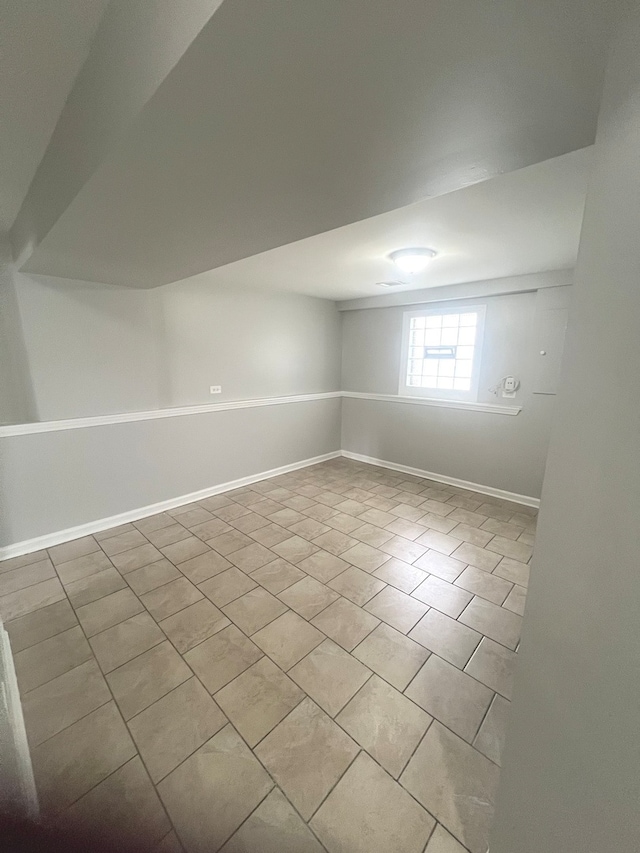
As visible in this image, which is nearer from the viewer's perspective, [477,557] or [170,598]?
→ [170,598]

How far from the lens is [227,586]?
7.20ft

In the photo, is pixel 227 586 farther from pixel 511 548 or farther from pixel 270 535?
pixel 511 548

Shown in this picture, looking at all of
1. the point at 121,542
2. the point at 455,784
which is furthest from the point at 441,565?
the point at 121,542

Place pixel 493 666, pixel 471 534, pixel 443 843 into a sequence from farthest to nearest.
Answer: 1. pixel 471 534
2. pixel 493 666
3. pixel 443 843

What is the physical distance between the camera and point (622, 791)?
22.2 inches

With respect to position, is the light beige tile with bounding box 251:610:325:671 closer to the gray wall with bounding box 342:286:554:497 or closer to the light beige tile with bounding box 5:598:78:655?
the light beige tile with bounding box 5:598:78:655

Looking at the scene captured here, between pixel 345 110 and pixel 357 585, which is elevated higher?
pixel 345 110

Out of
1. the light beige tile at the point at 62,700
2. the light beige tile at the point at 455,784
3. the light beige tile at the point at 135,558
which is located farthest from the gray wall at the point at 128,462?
the light beige tile at the point at 455,784

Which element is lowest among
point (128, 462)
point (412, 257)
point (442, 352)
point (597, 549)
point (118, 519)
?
point (118, 519)

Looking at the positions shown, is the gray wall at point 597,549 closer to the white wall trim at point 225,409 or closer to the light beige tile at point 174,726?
the light beige tile at point 174,726

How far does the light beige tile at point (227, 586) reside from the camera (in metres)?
2.09

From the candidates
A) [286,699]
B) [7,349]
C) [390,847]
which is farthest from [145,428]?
[390,847]

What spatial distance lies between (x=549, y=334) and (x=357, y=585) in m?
2.93

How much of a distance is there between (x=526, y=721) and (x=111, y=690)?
1739mm
